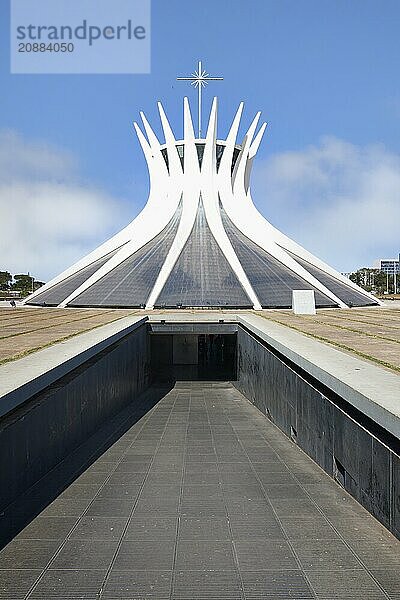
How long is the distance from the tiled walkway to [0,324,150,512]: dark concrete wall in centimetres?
60

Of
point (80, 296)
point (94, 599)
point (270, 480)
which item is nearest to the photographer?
point (94, 599)

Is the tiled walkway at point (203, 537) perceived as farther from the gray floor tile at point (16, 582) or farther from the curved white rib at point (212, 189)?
the curved white rib at point (212, 189)

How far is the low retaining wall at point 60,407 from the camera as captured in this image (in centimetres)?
660

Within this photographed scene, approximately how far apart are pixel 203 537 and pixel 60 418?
3639mm

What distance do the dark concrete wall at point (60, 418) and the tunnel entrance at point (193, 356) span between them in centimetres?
630

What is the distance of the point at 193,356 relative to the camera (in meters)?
24.1

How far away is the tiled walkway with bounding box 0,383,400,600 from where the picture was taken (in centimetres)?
473

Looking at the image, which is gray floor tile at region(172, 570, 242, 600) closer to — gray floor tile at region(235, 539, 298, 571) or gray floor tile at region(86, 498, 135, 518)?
gray floor tile at region(235, 539, 298, 571)

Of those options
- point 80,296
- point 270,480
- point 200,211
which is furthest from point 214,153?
point 270,480

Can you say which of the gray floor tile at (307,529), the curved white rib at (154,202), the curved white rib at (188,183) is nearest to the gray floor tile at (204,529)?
the gray floor tile at (307,529)

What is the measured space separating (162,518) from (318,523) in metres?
1.78

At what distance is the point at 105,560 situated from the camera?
5203 millimetres

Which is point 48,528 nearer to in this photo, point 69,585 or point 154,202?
point 69,585

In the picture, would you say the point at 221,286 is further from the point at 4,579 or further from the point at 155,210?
the point at 4,579
